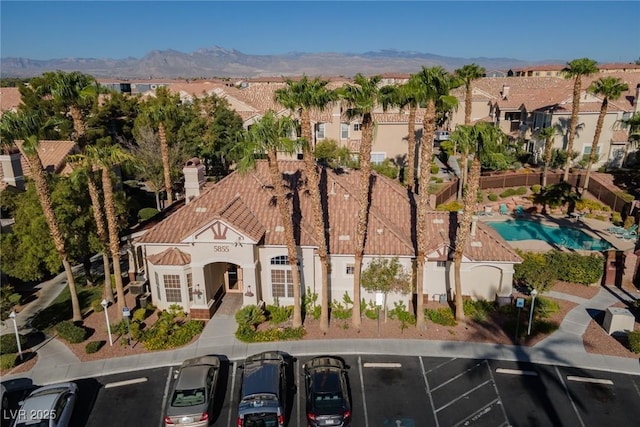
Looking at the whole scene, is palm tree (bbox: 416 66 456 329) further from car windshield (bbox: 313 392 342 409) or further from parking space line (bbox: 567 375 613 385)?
parking space line (bbox: 567 375 613 385)

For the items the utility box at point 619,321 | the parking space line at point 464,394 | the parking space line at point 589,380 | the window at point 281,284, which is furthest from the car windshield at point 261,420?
the utility box at point 619,321

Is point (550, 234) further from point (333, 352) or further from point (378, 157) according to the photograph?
point (333, 352)

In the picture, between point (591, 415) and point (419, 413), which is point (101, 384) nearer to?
point (419, 413)

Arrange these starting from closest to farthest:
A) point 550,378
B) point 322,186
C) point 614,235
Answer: point 550,378
point 322,186
point 614,235

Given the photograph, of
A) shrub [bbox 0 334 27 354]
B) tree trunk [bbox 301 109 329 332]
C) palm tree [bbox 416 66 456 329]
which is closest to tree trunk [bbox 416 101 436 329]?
palm tree [bbox 416 66 456 329]

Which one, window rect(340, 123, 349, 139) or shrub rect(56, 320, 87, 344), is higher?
window rect(340, 123, 349, 139)

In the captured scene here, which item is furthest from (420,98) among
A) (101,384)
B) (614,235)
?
(614,235)
